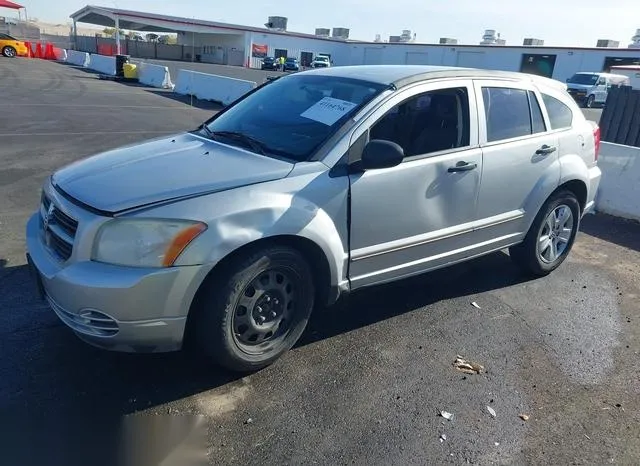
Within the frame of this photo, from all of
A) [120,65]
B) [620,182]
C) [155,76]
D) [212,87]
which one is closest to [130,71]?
[120,65]

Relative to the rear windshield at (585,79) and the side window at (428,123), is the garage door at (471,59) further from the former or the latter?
the side window at (428,123)

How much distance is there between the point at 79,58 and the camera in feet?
119

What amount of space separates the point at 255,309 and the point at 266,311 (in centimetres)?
10

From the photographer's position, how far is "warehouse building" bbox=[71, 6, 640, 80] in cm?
4650

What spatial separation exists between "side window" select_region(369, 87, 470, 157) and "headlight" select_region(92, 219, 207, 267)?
150 cm

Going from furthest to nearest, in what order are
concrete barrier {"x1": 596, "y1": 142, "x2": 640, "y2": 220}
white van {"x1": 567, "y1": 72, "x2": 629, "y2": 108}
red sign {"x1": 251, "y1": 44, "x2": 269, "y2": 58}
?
red sign {"x1": 251, "y1": 44, "x2": 269, "y2": 58}, white van {"x1": 567, "y1": 72, "x2": 629, "y2": 108}, concrete barrier {"x1": 596, "y1": 142, "x2": 640, "y2": 220}

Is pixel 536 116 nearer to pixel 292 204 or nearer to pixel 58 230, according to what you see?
pixel 292 204

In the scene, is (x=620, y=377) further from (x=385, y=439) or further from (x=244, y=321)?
(x=244, y=321)

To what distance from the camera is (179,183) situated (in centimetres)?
302

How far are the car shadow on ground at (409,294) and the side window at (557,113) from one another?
141 cm

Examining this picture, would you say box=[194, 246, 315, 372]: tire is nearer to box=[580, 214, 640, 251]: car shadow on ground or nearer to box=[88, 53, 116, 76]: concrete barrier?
box=[580, 214, 640, 251]: car shadow on ground

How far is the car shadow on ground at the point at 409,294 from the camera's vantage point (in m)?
3.97

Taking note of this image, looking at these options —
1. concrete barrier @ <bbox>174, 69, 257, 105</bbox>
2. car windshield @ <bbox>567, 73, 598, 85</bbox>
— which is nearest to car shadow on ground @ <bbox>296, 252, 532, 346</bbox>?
concrete barrier @ <bbox>174, 69, 257, 105</bbox>

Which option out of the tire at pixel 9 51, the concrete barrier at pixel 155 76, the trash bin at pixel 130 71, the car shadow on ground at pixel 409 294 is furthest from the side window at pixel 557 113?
the tire at pixel 9 51
